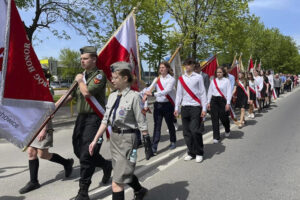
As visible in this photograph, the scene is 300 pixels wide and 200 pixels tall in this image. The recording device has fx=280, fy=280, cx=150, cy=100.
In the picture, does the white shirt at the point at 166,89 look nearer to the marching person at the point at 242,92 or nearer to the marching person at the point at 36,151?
the marching person at the point at 36,151

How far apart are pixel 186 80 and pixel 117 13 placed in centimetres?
1325

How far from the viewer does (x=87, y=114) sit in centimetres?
359

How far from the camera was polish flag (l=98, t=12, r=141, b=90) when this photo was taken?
14.2ft

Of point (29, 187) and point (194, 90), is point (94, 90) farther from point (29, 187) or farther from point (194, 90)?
point (194, 90)

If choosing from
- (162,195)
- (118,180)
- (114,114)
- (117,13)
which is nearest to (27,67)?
(114,114)

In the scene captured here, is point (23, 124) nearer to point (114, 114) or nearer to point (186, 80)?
point (114, 114)

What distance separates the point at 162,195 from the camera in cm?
363

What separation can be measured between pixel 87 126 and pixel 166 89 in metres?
2.40

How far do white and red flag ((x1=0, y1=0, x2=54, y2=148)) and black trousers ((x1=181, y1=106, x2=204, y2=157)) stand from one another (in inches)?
105

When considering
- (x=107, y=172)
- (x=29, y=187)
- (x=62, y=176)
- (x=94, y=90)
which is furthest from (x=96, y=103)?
(x=62, y=176)

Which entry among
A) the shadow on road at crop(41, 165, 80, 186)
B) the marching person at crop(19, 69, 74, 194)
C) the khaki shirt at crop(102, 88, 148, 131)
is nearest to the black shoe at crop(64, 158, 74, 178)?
the shadow on road at crop(41, 165, 80, 186)

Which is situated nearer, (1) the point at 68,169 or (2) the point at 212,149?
(1) the point at 68,169

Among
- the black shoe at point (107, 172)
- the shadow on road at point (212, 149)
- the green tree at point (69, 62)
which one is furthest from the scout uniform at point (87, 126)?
the green tree at point (69, 62)

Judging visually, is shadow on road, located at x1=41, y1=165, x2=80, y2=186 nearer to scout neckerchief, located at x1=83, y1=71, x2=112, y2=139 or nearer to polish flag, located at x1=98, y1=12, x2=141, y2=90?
scout neckerchief, located at x1=83, y1=71, x2=112, y2=139
